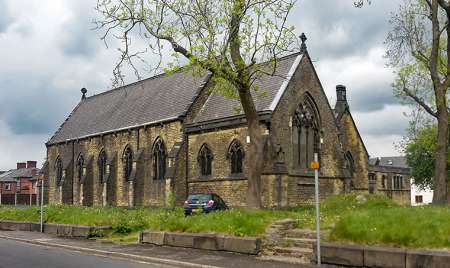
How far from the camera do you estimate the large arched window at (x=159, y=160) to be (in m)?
33.9

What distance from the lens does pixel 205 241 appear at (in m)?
14.9

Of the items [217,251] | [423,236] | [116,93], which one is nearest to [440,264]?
[423,236]

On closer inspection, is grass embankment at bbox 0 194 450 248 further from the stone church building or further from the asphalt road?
the stone church building

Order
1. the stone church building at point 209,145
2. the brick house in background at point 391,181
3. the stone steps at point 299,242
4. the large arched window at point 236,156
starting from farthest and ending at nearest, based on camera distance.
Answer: the brick house in background at point 391,181 < the large arched window at point 236,156 < the stone church building at point 209,145 < the stone steps at point 299,242

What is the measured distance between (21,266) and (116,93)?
37228 millimetres

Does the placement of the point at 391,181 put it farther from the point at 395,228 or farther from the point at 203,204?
the point at 395,228

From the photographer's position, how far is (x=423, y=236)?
37.1 ft

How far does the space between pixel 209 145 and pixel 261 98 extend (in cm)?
444

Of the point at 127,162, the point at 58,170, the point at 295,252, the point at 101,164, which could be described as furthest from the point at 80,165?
the point at 295,252

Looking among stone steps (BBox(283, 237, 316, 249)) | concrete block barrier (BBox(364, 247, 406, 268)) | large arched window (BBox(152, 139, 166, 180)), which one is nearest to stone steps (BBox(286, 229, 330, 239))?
stone steps (BBox(283, 237, 316, 249))

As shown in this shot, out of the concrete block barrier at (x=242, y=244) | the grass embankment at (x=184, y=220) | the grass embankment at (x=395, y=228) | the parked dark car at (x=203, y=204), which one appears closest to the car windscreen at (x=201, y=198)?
the parked dark car at (x=203, y=204)

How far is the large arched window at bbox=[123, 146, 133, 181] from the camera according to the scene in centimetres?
3719

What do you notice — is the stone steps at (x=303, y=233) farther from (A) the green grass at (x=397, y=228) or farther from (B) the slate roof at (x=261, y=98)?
(B) the slate roof at (x=261, y=98)

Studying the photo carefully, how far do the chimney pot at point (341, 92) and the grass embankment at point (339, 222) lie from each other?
788 inches
